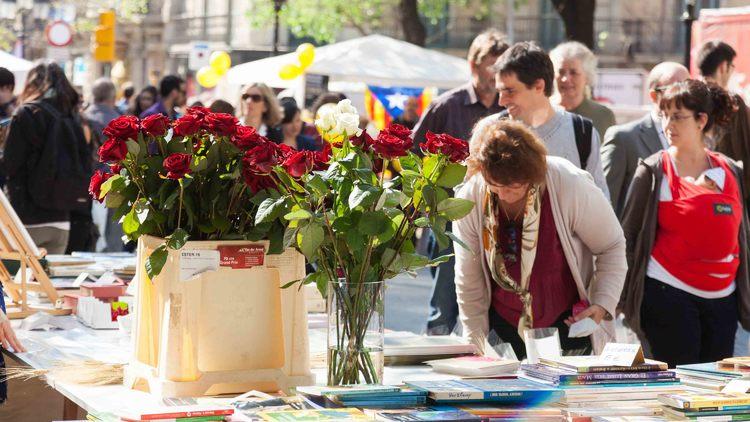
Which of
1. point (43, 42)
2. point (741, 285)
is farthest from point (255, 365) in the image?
point (43, 42)

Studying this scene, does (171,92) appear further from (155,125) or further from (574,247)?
(155,125)

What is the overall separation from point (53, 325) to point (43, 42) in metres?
47.6

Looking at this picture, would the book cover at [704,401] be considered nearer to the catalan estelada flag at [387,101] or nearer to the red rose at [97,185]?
the red rose at [97,185]

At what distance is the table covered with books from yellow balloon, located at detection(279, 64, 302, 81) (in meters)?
15.4

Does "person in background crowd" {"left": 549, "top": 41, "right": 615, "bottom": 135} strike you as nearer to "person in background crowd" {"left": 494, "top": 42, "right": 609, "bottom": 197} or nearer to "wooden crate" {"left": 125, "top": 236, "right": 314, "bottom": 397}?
"person in background crowd" {"left": 494, "top": 42, "right": 609, "bottom": 197}

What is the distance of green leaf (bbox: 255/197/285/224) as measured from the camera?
343 cm

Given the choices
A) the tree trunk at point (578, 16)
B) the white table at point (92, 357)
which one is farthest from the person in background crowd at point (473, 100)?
the tree trunk at point (578, 16)

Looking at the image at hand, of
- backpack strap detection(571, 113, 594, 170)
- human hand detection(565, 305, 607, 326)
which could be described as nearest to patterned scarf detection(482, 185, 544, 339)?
human hand detection(565, 305, 607, 326)

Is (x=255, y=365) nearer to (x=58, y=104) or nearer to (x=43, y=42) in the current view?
(x=58, y=104)

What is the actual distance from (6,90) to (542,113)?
15.7ft

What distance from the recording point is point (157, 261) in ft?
11.5

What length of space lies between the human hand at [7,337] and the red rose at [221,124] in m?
1.08

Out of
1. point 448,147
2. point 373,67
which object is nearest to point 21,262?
point 448,147

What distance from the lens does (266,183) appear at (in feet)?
11.8
